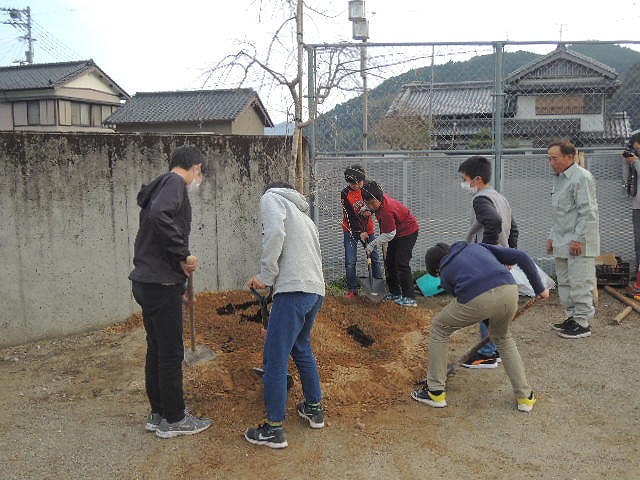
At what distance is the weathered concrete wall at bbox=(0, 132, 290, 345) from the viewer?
17.3 ft

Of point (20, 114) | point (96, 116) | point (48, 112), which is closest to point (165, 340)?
point (48, 112)

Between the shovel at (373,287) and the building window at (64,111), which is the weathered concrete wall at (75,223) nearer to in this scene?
the shovel at (373,287)

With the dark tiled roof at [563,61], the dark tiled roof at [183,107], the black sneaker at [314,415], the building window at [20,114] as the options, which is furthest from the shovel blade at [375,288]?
the building window at [20,114]

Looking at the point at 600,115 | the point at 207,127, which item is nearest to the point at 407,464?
the point at 600,115

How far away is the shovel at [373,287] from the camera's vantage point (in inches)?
254

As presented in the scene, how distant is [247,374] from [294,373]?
1.18 feet

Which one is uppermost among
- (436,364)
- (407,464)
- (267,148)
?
(267,148)

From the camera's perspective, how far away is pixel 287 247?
341 centimetres

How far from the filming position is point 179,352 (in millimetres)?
3510

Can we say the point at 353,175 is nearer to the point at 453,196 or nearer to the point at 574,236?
the point at 453,196

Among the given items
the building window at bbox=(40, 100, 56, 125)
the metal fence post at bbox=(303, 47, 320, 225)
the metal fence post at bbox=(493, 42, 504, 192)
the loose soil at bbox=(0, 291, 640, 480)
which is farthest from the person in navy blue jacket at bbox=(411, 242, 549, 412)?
the building window at bbox=(40, 100, 56, 125)

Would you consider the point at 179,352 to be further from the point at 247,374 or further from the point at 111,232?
the point at 111,232

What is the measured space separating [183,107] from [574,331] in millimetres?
23868

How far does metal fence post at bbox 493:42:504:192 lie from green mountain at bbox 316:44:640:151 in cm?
12
